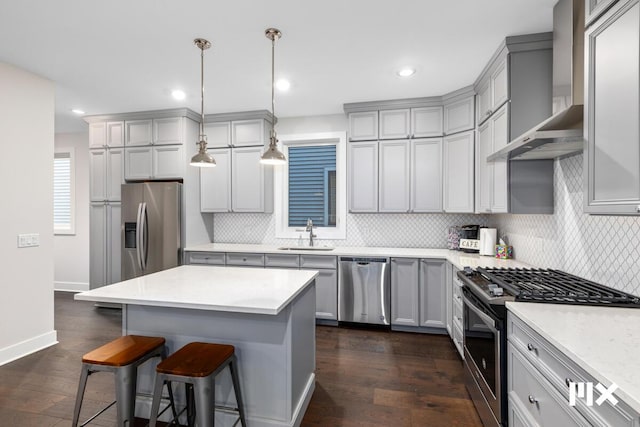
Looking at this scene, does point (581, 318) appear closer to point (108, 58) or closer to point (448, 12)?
point (448, 12)

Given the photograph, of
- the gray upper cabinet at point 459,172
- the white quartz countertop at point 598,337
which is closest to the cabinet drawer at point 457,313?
the gray upper cabinet at point 459,172

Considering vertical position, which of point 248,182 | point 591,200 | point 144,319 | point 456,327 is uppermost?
point 248,182

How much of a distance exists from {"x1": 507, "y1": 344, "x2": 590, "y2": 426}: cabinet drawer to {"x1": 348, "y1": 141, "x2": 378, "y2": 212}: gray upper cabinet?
8.15 ft

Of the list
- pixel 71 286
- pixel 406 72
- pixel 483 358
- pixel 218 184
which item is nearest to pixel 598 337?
pixel 483 358

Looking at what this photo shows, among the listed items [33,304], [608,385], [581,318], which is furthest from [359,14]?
[33,304]

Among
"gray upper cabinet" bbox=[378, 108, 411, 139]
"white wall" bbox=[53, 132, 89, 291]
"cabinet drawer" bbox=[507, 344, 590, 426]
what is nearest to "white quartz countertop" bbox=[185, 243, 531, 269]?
"cabinet drawer" bbox=[507, 344, 590, 426]

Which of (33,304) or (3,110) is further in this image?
(33,304)

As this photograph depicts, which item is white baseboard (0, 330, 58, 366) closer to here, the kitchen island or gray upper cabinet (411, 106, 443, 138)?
the kitchen island

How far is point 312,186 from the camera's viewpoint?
14.8 feet

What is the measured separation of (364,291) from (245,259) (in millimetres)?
1549

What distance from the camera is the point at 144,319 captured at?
201 centimetres

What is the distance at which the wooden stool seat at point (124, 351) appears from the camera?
1.61 metres

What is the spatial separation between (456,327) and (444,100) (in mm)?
2528

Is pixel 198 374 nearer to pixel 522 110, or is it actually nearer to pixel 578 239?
pixel 578 239
